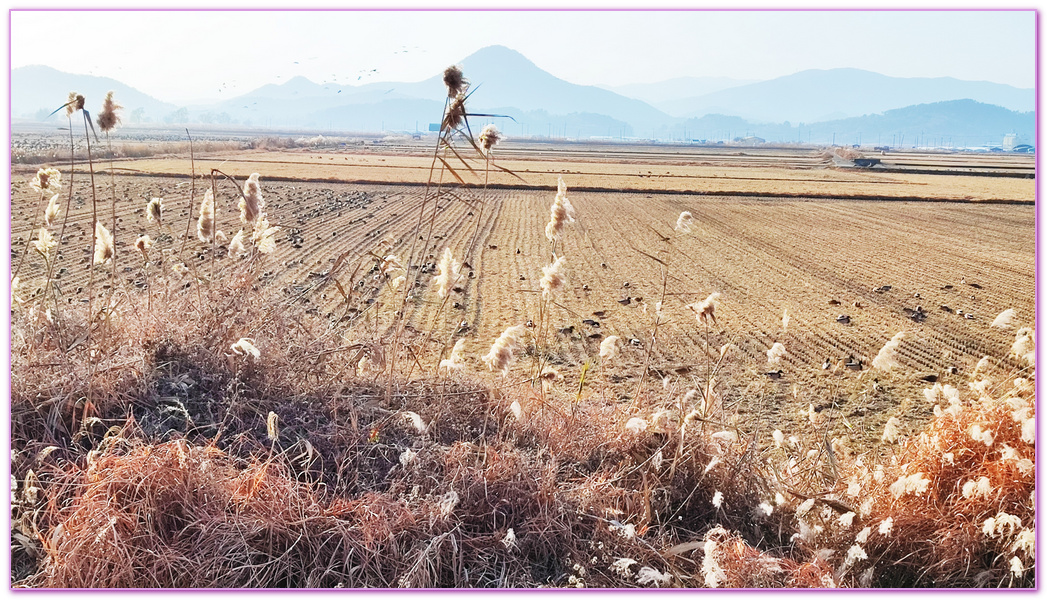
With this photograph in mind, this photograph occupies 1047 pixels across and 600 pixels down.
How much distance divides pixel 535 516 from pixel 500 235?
13451 mm

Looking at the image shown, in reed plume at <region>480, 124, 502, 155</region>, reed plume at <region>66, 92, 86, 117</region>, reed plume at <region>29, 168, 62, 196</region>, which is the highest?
reed plume at <region>66, 92, 86, 117</region>

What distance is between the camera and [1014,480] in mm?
3471

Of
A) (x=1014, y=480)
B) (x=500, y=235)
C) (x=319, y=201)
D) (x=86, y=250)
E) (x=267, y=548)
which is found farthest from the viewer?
(x=319, y=201)

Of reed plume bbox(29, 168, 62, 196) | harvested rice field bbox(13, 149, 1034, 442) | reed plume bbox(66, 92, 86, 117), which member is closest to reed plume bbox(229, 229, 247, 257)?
harvested rice field bbox(13, 149, 1034, 442)

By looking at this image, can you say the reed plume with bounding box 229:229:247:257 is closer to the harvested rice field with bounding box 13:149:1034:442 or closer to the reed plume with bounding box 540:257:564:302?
the harvested rice field with bounding box 13:149:1034:442

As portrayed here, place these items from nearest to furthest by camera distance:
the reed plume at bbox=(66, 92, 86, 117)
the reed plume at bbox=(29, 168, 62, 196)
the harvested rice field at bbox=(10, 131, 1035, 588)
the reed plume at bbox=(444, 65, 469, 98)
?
1. the harvested rice field at bbox=(10, 131, 1035, 588)
2. the reed plume at bbox=(444, 65, 469, 98)
3. the reed plume at bbox=(66, 92, 86, 117)
4. the reed plume at bbox=(29, 168, 62, 196)

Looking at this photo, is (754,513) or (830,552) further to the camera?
(754,513)

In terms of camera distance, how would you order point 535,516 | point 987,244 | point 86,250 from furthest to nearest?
point 987,244 < point 86,250 < point 535,516

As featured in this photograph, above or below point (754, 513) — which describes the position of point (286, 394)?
above

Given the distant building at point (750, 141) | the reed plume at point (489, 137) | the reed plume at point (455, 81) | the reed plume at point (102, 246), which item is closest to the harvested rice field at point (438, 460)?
the reed plume at point (102, 246)

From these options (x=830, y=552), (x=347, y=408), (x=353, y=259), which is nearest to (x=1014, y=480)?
(x=830, y=552)

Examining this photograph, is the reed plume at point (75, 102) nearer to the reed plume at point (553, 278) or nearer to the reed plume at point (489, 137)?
the reed plume at point (489, 137)

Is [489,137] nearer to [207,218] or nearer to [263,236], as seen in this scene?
[263,236]

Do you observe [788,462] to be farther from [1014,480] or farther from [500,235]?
[500,235]
